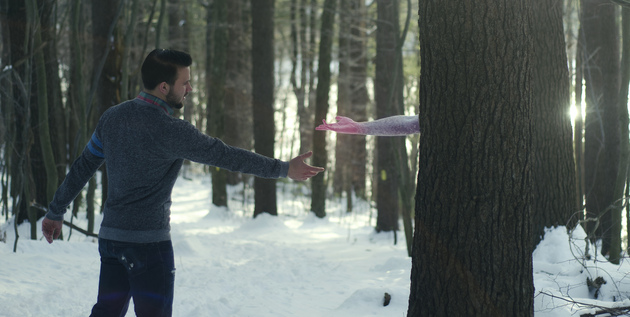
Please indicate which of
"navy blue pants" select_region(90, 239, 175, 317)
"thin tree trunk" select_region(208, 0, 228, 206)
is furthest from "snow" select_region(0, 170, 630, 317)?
"thin tree trunk" select_region(208, 0, 228, 206)

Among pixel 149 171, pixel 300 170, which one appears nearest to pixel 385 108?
pixel 300 170

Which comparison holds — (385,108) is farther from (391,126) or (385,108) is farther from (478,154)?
(478,154)

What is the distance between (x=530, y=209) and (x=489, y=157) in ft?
1.53

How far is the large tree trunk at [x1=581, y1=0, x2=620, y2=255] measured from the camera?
10250 mm

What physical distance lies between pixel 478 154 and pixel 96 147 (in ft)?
7.39

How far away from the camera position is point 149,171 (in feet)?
9.66

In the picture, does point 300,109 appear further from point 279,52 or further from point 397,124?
point 397,124

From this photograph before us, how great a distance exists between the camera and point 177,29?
19672 millimetres

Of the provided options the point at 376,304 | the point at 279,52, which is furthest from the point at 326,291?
the point at 279,52

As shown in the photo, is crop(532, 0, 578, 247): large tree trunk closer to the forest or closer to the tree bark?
the forest

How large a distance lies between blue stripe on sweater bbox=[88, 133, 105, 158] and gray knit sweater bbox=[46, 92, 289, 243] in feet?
0.41

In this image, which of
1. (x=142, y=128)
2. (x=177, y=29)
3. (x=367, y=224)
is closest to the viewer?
(x=142, y=128)

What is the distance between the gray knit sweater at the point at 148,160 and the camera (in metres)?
2.91

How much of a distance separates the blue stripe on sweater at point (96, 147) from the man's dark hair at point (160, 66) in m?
0.48
